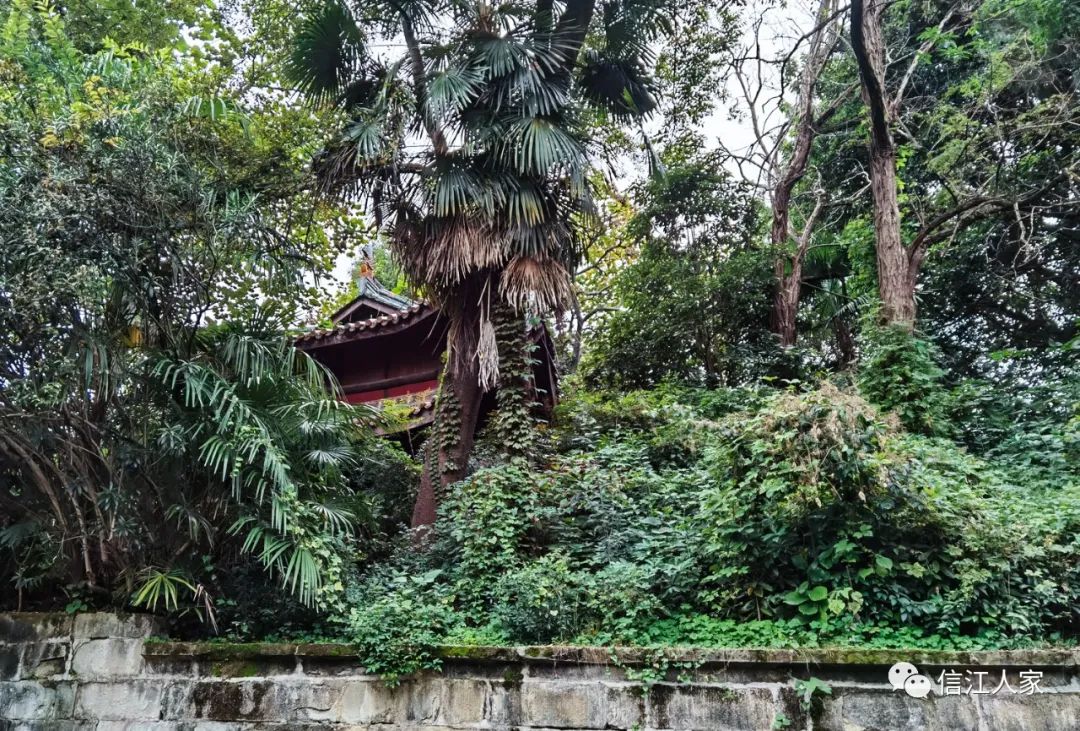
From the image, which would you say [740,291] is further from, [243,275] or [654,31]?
[243,275]

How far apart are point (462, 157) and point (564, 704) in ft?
16.8

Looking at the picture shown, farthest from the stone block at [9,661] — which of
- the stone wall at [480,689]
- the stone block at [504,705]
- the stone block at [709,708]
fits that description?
the stone block at [709,708]

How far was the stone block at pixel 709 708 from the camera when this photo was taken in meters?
3.79

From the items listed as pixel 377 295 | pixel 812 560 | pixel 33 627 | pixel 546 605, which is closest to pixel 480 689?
pixel 546 605

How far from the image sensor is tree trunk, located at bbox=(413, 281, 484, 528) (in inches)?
255

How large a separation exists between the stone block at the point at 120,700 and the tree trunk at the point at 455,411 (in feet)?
7.95

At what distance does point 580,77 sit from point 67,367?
619 cm

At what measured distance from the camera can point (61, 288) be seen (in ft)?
14.2

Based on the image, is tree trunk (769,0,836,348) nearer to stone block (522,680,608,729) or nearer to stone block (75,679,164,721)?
stone block (522,680,608,729)

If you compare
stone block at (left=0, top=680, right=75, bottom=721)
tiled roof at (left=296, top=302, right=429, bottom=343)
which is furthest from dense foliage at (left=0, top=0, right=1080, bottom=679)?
tiled roof at (left=296, top=302, right=429, bottom=343)

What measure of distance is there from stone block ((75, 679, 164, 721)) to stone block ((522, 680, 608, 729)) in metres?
2.64

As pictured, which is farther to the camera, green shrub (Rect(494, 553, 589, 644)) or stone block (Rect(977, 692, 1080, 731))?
green shrub (Rect(494, 553, 589, 644))

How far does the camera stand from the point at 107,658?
4.79 m

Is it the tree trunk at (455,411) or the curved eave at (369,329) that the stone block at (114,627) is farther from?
the curved eave at (369,329)
